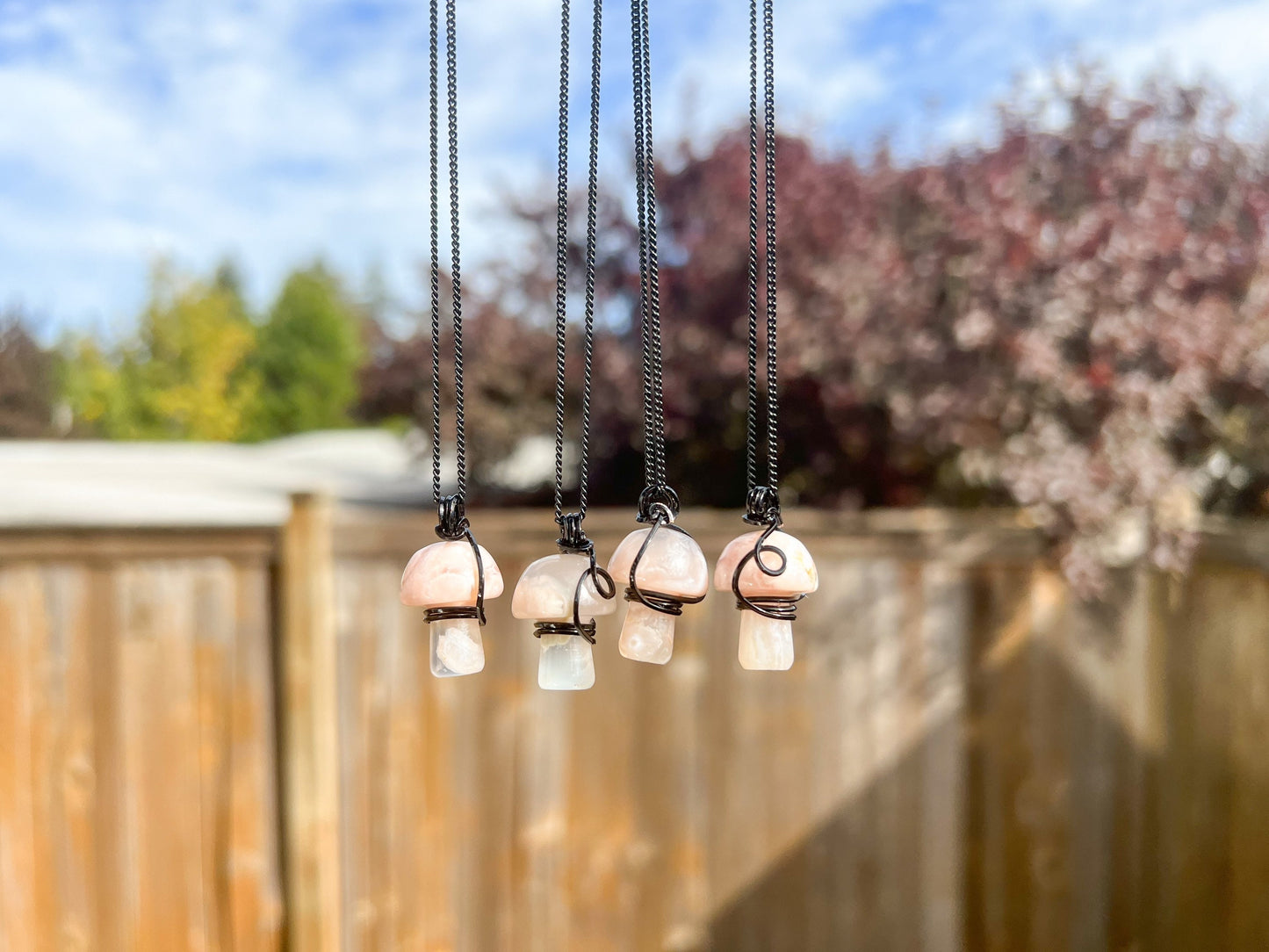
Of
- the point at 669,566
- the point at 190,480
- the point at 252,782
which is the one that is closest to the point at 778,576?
the point at 669,566

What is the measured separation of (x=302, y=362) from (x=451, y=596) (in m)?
17.8

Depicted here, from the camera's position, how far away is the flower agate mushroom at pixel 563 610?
2.97ft

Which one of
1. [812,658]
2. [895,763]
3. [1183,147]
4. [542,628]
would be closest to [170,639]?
[542,628]

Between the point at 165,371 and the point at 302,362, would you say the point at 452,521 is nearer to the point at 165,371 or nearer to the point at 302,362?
the point at 165,371

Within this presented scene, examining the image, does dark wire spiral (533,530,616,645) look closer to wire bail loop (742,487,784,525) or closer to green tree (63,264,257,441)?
wire bail loop (742,487,784,525)

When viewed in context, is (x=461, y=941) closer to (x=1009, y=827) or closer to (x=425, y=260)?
(x=1009, y=827)

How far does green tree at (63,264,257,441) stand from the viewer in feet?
42.1

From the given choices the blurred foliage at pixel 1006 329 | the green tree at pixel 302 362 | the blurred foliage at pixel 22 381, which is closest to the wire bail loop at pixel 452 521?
the blurred foliage at pixel 1006 329

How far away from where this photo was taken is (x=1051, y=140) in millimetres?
2248

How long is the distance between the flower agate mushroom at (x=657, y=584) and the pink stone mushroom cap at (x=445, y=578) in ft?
0.50

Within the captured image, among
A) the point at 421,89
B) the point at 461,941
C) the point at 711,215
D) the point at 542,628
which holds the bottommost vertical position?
the point at 461,941

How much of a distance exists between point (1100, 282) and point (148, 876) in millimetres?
2655

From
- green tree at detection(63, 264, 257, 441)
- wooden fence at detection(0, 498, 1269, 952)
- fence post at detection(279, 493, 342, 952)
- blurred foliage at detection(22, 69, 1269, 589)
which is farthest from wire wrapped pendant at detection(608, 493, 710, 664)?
green tree at detection(63, 264, 257, 441)

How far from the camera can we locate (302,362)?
17188 mm
